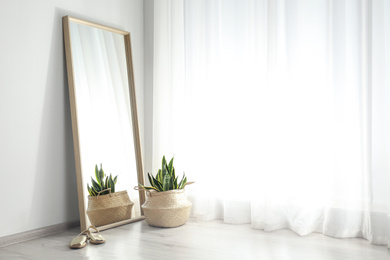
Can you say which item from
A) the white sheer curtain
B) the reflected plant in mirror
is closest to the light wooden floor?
the white sheer curtain

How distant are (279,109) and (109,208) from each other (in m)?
1.39

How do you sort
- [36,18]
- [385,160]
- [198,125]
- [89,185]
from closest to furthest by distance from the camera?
[385,160], [36,18], [89,185], [198,125]

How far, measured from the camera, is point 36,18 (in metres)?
2.57

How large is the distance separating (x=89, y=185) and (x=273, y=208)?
1.29m

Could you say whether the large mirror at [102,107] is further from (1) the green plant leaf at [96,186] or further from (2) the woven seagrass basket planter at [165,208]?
(2) the woven seagrass basket planter at [165,208]

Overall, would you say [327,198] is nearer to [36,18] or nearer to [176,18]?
[176,18]

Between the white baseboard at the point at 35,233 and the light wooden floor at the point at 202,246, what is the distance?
5 centimetres

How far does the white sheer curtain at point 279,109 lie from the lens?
2.32m

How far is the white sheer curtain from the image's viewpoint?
232 centimetres

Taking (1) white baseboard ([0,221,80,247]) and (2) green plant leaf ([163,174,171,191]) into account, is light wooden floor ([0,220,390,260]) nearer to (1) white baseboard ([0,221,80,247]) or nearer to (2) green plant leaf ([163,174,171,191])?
(1) white baseboard ([0,221,80,247])

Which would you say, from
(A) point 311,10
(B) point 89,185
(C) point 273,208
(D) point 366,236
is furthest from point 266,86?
(B) point 89,185

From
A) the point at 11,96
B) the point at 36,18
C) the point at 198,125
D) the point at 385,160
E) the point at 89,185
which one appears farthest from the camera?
the point at 198,125

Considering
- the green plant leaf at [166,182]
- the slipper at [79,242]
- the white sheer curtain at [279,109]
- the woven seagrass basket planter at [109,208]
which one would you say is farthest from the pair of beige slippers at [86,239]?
the white sheer curtain at [279,109]

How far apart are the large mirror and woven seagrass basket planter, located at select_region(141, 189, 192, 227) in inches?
10.8
